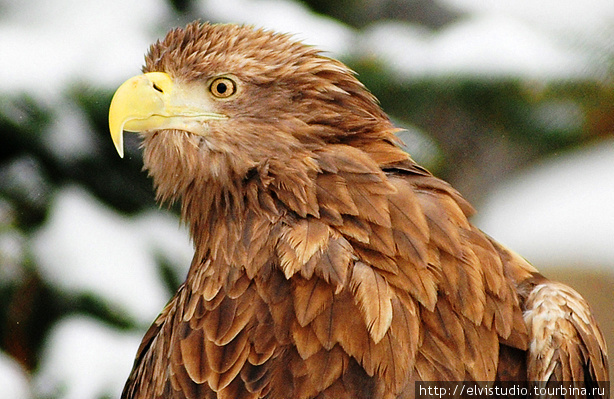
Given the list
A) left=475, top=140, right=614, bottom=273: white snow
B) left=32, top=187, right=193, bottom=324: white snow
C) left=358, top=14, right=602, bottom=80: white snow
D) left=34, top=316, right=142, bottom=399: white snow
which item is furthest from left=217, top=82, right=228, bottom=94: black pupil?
left=475, top=140, right=614, bottom=273: white snow

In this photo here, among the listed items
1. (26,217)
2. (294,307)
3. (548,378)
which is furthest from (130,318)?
(548,378)

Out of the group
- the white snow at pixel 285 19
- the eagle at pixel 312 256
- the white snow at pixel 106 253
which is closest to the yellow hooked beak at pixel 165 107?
the eagle at pixel 312 256

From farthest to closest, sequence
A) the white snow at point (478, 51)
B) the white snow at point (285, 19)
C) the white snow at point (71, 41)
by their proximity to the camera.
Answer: the white snow at point (478, 51)
the white snow at point (285, 19)
the white snow at point (71, 41)

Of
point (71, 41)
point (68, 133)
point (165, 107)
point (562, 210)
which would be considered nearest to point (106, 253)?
point (68, 133)

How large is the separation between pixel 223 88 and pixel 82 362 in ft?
4.04

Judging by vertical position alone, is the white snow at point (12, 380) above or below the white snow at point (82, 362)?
below

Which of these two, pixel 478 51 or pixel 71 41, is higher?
pixel 478 51

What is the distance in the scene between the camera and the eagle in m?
1.40

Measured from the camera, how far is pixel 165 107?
1601 mm

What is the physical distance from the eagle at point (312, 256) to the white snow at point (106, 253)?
2.71ft

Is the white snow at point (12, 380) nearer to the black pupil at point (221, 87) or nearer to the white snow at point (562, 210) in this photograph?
the black pupil at point (221, 87)

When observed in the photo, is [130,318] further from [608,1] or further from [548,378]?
[608,1]

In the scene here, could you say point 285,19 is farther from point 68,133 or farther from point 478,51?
point 68,133

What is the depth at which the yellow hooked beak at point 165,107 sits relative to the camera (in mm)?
1581
